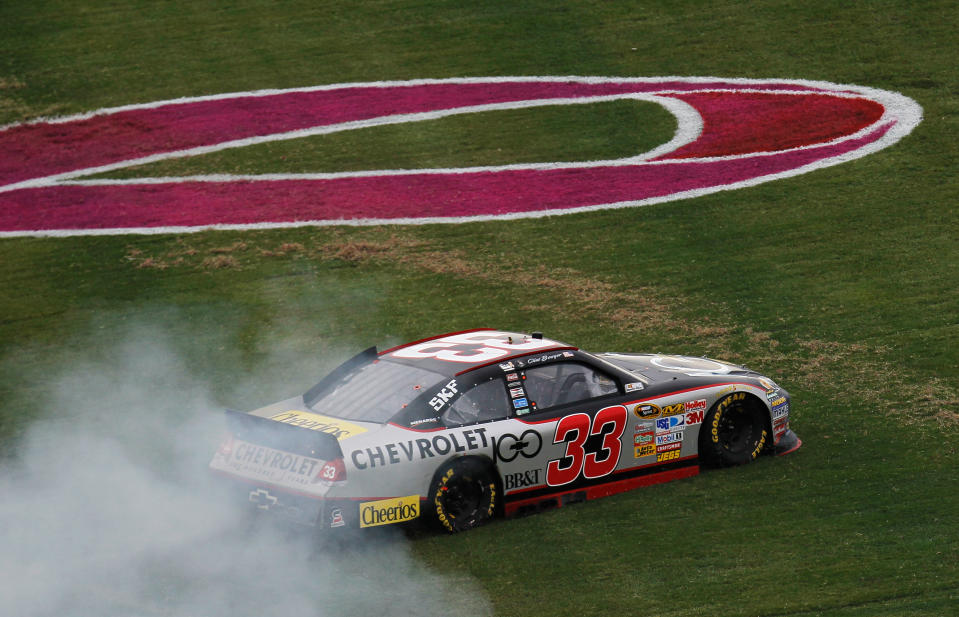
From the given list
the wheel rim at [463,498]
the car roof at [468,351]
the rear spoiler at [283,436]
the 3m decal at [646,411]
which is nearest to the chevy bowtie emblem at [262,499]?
the rear spoiler at [283,436]

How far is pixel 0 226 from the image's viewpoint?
671 inches

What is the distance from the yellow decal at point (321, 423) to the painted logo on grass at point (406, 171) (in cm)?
803

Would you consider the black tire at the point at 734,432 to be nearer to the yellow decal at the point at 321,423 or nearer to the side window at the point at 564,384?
the side window at the point at 564,384

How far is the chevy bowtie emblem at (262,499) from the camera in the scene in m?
8.06

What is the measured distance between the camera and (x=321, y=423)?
8.44 m

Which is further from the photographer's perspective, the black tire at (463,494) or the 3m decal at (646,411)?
the 3m decal at (646,411)

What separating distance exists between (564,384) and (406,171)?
32.1 ft

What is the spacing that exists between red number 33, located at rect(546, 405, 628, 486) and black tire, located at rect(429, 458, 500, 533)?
51cm

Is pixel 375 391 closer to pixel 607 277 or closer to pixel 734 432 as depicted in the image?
pixel 734 432

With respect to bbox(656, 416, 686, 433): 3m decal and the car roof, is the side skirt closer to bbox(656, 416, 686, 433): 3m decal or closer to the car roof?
bbox(656, 416, 686, 433): 3m decal

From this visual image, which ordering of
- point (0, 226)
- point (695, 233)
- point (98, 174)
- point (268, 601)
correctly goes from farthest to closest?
1. point (98, 174)
2. point (0, 226)
3. point (695, 233)
4. point (268, 601)

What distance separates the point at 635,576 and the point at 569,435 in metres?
1.45

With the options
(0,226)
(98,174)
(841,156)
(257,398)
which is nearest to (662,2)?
(841,156)

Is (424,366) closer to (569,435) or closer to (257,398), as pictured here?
(569,435)
